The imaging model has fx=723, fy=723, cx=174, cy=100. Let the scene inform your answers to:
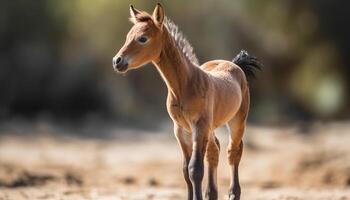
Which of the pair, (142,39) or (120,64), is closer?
(120,64)

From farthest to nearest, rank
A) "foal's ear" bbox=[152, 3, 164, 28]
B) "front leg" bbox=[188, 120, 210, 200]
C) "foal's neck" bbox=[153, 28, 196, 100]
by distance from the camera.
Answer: "foal's neck" bbox=[153, 28, 196, 100]
"front leg" bbox=[188, 120, 210, 200]
"foal's ear" bbox=[152, 3, 164, 28]

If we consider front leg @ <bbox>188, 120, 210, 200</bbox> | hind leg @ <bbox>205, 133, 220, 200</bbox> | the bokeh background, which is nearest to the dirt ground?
hind leg @ <bbox>205, 133, 220, 200</bbox>

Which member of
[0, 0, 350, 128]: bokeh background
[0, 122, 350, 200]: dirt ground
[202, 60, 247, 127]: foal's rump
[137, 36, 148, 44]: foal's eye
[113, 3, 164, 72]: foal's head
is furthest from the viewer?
[0, 0, 350, 128]: bokeh background

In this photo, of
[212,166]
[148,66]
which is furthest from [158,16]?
[148,66]

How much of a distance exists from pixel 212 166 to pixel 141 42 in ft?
6.52

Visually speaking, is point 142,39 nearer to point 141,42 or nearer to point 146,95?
point 141,42

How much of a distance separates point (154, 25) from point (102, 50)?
65.2 feet

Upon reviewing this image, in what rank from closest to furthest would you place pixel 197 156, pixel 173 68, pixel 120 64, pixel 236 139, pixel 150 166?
pixel 120 64 → pixel 197 156 → pixel 173 68 → pixel 236 139 → pixel 150 166

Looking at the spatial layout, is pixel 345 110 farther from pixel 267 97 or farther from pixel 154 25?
pixel 154 25

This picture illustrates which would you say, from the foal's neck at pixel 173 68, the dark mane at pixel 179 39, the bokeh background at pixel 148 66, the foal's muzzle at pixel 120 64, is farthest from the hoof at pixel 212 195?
the bokeh background at pixel 148 66

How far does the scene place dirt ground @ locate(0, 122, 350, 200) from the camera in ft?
38.6

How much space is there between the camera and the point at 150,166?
17.1 meters

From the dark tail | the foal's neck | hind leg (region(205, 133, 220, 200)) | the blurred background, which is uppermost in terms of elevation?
the blurred background

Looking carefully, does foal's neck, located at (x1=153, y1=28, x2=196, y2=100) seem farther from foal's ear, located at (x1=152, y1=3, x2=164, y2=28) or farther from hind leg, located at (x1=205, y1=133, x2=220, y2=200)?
hind leg, located at (x1=205, y1=133, x2=220, y2=200)
